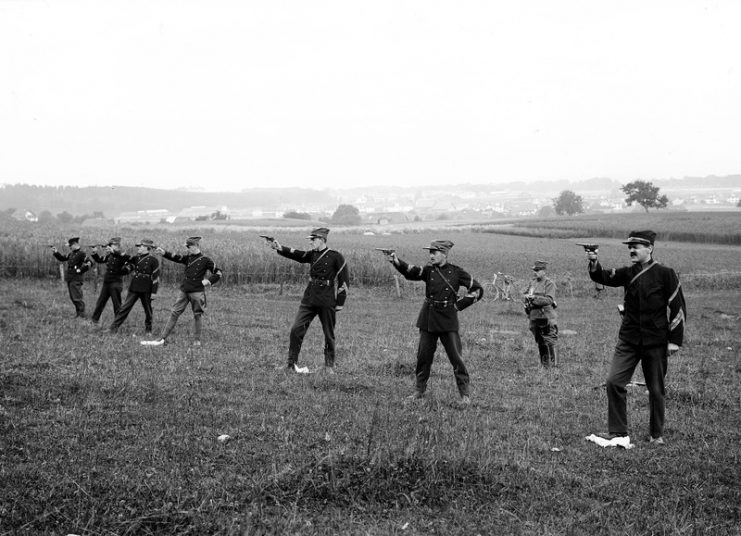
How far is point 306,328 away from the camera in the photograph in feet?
43.7

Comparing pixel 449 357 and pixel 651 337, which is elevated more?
pixel 651 337

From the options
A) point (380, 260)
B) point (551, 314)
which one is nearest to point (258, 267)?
point (380, 260)

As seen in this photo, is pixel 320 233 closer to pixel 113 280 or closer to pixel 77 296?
pixel 113 280

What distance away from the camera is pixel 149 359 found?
42.5 ft

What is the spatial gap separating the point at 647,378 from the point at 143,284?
38.5ft

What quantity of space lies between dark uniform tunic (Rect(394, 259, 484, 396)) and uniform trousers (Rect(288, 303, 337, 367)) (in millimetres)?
2538

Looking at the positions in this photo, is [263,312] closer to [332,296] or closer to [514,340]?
[514,340]

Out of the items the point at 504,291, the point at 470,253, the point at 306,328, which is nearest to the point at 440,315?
the point at 306,328

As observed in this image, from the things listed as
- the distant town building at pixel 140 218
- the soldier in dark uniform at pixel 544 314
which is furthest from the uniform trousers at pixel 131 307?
the distant town building at pixel 140 218

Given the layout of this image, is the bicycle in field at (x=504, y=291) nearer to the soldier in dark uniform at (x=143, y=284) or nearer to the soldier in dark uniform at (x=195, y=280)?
the soldier in dark uniform at (x=195, y=280)

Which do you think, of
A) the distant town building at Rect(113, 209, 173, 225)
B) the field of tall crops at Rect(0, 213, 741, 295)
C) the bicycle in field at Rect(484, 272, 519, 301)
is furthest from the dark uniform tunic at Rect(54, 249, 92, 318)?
the distant town building at Rect(113, 209, 173, 225)

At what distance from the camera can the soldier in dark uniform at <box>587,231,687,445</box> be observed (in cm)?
920

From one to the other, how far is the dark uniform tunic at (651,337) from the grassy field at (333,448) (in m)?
0.53

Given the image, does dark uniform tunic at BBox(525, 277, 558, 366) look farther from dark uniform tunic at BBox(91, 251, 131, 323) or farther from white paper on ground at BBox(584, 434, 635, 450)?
dark uniform tunic at BBox(91, 251, 131, 323)
